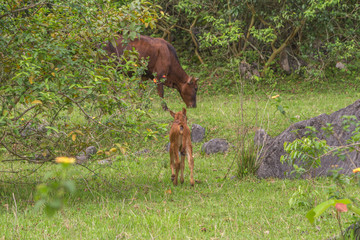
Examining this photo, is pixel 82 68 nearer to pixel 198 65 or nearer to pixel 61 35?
pixel 61 35

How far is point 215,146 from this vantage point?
9367 mm

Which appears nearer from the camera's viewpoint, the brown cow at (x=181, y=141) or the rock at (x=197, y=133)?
the brown cow at (x=181, y=141)

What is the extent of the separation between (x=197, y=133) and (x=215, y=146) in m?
1.05

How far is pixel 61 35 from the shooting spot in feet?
21.5

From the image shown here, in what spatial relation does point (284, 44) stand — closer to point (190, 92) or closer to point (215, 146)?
point (190, 92)

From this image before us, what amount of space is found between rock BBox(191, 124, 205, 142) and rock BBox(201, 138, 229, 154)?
0.79 m

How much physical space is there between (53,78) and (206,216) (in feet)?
8.52

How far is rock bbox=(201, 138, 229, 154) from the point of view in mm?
9336

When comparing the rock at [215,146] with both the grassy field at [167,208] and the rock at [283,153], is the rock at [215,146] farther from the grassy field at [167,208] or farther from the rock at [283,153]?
the rock at [283,153]

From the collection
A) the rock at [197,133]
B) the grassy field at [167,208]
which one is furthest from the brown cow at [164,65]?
the grassy field at [167,208]

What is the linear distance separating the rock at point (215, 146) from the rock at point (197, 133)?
2.59 feet

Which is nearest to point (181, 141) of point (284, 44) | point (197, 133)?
point (197, 133)

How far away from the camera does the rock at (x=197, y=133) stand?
1027 centimetres

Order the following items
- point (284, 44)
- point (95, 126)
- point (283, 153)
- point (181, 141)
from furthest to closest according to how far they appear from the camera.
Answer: point (284, 44)
point (283, 153)
point (95, 126)
point (181, 141)
